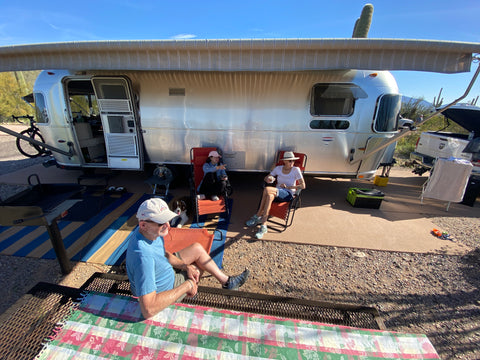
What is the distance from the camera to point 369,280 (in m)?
2.65

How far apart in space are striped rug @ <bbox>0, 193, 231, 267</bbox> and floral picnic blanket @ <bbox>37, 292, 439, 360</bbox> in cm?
145

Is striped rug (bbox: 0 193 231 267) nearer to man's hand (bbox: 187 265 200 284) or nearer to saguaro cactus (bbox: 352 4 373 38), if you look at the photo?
man's hand (bbox: 187 265 200 284)

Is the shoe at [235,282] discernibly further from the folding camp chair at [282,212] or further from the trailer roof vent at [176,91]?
the trailer roof vent at [176,91]

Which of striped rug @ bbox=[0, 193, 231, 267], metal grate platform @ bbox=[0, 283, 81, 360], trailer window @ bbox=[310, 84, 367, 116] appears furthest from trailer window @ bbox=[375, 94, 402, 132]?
metal grate platform @ bbox=[0, 283, 81, 360]

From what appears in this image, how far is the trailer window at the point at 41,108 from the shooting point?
4.70 m

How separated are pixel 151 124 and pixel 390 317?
517cm

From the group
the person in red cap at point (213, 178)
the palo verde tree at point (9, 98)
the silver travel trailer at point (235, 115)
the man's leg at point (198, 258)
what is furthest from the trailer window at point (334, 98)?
the palo verde tree at point (9, 98)

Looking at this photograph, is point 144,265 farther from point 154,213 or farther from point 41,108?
point 41,108

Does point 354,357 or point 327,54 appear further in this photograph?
point 327,54

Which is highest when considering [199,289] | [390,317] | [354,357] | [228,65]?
[228,65]

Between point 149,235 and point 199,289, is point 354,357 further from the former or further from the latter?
point 149,235

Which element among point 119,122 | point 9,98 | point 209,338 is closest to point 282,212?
point 209,338

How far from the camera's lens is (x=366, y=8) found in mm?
7074

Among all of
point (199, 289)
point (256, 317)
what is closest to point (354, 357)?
point (256, 317)
